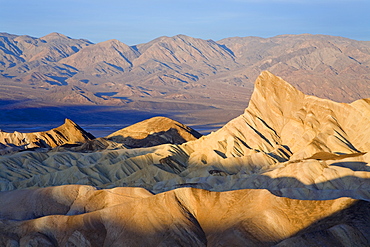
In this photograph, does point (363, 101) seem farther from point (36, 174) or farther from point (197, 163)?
point (36, 174)

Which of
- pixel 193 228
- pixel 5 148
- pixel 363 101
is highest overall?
pixel 363 101

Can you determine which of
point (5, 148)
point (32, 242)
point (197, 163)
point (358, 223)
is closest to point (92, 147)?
point (5, 148)

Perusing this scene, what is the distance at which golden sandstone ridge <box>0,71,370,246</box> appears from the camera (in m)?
42.0

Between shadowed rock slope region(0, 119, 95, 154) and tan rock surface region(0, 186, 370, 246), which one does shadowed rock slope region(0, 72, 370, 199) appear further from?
shadowed rock slope region(0, 119, 95, 154)

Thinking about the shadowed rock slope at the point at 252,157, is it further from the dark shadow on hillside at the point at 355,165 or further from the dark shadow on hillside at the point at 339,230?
the dark shadow on hillside at the point at 339,230

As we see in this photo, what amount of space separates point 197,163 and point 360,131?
90.7ft

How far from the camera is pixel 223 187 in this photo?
66.7 m

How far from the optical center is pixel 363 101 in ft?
Answer: 310

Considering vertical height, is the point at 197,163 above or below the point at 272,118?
below

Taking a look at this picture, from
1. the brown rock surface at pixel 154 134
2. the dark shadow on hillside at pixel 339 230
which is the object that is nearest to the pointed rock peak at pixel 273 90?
the brown rock surface at pixel 154 134

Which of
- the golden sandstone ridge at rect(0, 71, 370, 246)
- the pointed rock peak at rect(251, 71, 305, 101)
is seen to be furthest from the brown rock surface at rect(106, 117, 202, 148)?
the pointed rock peak at rect(251, 71, 305, 101)

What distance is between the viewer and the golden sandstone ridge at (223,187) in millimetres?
42031

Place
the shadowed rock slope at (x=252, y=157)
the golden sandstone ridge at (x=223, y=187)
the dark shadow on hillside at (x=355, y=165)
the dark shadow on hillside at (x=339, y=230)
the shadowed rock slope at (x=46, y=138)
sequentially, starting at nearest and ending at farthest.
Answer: the dark shadow on hillside at (x=339, y=230) < the golden sandstone ridge at (x=223, y=187) < the dark shadow on hillside at (x=355, y=165) < the shadowed rock slope at (x=252, y=157) < the shadowed rock slope at (x=46, y=138)

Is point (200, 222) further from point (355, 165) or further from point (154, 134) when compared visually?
point (154, 134)
